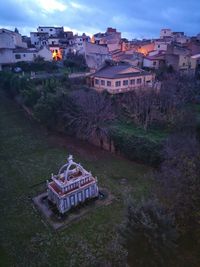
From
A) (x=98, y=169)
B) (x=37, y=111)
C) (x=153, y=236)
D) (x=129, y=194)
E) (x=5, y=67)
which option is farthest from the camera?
(x=5, y=67)

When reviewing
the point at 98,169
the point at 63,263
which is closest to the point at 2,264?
the point at 63,263

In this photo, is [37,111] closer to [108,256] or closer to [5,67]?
[108,256]

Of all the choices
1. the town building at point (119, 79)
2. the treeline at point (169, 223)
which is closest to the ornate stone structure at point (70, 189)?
the treeline at point (169, 223)

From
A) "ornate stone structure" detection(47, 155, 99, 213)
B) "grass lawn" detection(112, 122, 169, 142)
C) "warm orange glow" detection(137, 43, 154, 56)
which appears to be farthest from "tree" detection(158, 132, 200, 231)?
"warm orange glow" detection(137, 43, 154, 56)

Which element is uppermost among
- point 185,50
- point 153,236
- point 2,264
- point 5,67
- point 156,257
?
point 185,50

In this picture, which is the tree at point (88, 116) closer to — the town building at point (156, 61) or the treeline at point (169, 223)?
the treeline at point (169, 223)

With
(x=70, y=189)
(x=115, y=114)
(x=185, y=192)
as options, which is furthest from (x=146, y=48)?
(x=185, y=192)

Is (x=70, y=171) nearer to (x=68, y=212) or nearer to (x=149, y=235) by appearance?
(x=68, y=212)
